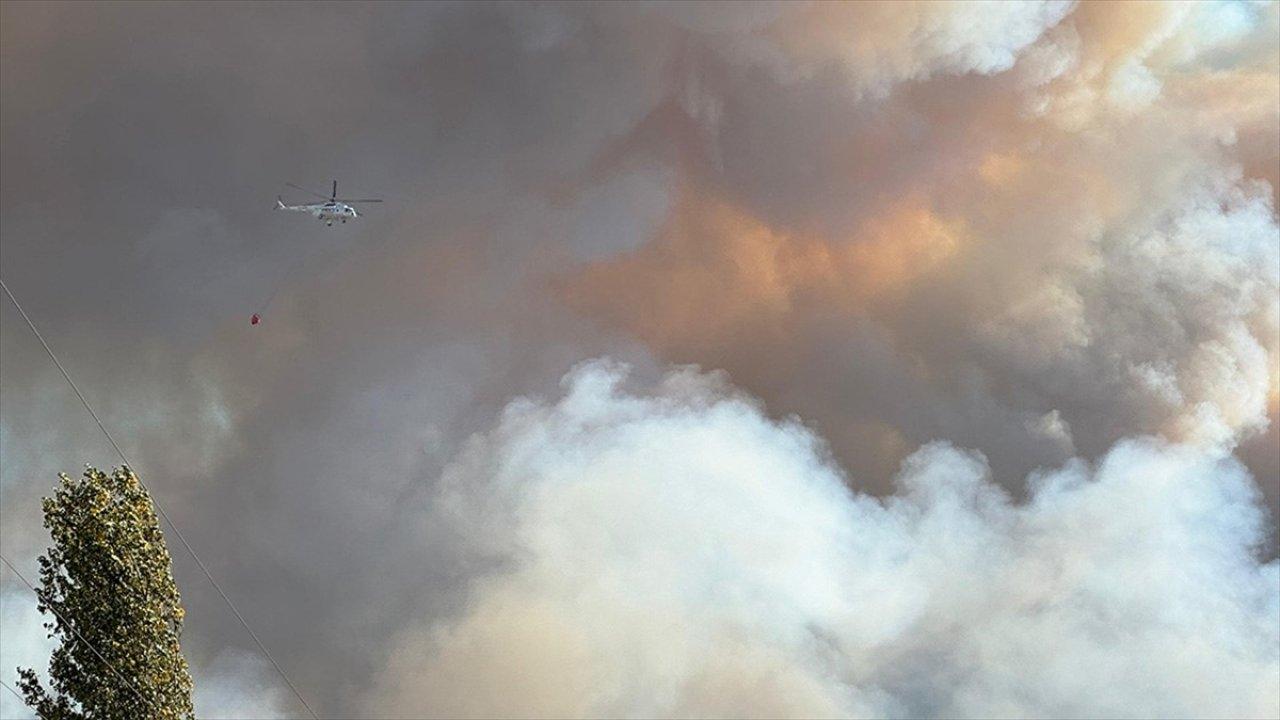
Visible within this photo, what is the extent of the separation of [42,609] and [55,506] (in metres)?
6.21

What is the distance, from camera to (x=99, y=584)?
84.9 meters

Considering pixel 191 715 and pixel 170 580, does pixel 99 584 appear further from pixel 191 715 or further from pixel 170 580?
pixel 191 715

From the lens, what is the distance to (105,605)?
8512 cm

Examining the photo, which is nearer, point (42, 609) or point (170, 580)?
point (42, 609)

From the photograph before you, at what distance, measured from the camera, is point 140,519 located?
86.0 metres

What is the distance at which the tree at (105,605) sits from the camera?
84.8 metres

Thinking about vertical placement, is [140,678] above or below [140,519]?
below

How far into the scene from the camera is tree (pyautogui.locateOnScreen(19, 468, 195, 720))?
84.8 m

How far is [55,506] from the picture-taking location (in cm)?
8456

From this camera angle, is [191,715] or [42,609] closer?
[42,609]

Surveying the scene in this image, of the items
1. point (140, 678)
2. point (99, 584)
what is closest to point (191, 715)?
point (140, 678)

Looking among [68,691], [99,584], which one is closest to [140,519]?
[99,584]

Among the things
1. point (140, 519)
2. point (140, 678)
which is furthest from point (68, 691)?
point (140, 519)

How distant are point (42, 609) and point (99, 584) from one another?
13.1 ft
